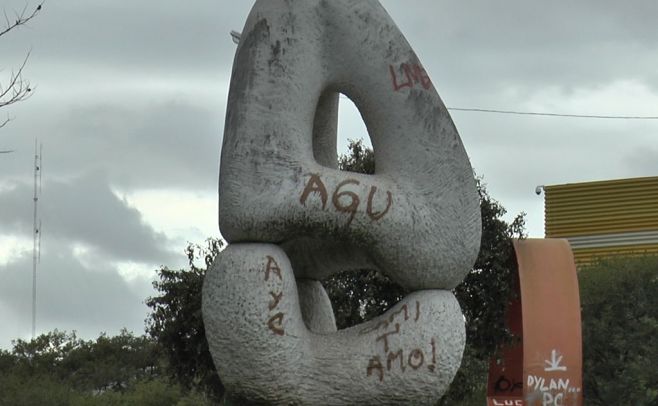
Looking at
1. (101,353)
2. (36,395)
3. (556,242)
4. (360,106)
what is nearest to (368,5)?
(360,106)

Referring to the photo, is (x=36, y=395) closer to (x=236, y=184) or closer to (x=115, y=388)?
(x=115, y=388)

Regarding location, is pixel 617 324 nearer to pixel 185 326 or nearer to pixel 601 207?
pixel 601 207

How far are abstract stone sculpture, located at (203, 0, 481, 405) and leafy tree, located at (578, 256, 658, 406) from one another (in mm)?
14633

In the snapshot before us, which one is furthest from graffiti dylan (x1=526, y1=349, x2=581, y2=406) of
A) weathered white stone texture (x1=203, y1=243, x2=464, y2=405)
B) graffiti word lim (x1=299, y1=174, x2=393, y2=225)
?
graffiti word lim (x1=299, y1=174, x2=393, y2=225)

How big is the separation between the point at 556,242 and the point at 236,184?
1157 cm

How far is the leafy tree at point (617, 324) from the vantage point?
25688mm

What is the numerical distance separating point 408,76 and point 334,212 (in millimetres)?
1231

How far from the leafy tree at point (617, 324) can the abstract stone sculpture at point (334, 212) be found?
14633 millimetres

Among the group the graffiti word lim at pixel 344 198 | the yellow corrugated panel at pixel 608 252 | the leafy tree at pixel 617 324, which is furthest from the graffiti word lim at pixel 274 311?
the yellow corrugated panel at pixel 608 252

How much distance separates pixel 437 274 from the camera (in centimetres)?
1123

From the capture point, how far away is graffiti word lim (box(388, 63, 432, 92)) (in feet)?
37.2

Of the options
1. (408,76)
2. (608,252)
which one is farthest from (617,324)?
(408,76)

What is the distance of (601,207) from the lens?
90.4 feet

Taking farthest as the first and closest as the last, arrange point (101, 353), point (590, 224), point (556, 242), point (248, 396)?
point (101, 353) < point (590, 224) < point (556, 242) < point (248, 396)
